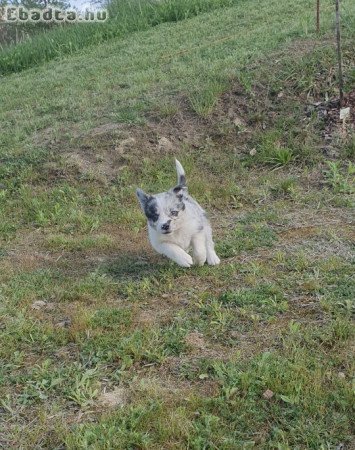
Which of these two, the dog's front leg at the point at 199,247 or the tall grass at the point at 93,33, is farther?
the tall grass at the point at 93,33

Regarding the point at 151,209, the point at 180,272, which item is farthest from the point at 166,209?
the point at 180,272

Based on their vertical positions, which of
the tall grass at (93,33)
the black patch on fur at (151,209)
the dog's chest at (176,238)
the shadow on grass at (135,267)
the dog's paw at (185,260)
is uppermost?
the tall grass at (93,33)

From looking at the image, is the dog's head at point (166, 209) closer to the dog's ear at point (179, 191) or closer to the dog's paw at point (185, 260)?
the dog's ear at point (179, 191)

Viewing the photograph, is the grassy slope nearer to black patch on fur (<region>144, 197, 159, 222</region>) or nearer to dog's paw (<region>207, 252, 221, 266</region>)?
dog's paw (<region>207, 252, 221, 266</region>)

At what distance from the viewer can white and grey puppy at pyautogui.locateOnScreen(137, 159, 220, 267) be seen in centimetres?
523

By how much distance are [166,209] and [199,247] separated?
1.59 feet

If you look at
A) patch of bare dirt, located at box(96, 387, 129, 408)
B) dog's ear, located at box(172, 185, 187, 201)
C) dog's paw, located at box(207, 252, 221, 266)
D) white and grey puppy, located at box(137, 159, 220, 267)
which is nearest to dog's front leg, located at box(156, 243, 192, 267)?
white and grey puppy, located at box(137, 159, 220, 267)

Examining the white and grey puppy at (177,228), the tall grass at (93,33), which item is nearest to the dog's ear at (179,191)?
the white and grey puppy at (177,228)

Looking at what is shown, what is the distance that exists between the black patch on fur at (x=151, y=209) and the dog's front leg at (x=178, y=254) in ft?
0.93

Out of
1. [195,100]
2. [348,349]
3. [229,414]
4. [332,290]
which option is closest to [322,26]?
[195,100]

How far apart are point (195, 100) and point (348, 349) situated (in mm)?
5695

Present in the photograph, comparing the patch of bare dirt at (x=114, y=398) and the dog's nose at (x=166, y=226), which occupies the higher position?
the dog's nose at (x=166, y=226)

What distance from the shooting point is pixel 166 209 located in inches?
206

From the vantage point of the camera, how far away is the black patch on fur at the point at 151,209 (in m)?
5.25
